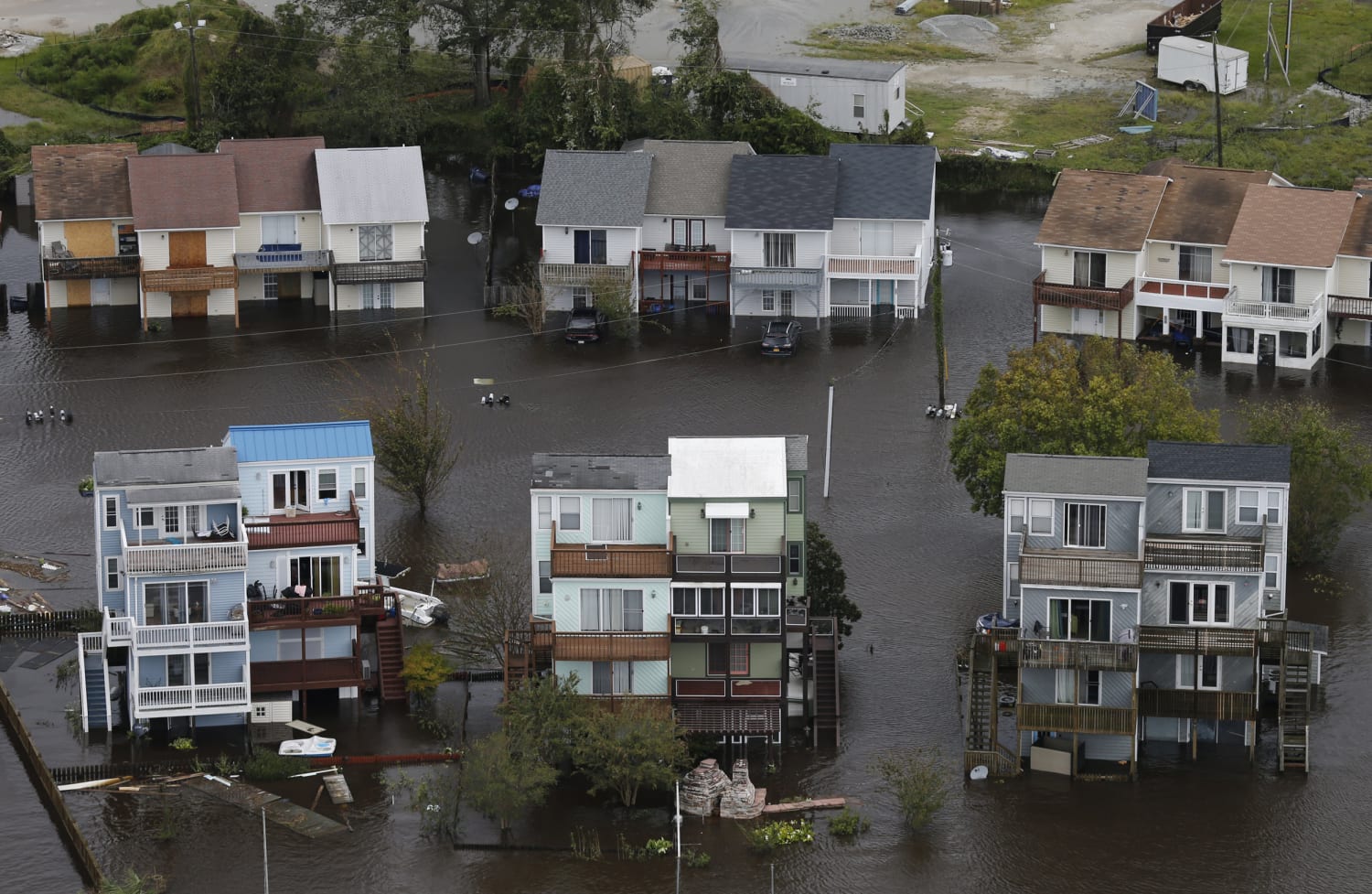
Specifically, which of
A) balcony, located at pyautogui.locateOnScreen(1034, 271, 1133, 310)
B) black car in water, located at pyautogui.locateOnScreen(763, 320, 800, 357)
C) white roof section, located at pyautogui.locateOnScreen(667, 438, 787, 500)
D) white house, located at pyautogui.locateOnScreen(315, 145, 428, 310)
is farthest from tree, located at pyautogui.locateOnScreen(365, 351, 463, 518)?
balcony, located at pyautogui.locateOnScreen(1034, 271, 1133, 310)

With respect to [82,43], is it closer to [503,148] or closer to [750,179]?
[503,148]

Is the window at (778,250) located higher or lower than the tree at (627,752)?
higher

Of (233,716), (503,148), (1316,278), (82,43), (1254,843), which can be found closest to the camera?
(1254,843)

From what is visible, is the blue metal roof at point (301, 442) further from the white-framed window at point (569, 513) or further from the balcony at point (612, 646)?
the balcony at point (612, 646)

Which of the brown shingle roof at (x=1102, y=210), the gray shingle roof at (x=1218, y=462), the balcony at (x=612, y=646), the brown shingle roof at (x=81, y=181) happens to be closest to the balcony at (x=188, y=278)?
the brown shingle roof at (x=81, y=181)

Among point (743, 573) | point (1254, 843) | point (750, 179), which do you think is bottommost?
point (1254, 843)

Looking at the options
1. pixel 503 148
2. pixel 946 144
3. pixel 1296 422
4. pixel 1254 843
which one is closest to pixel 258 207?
pixel 503 148
